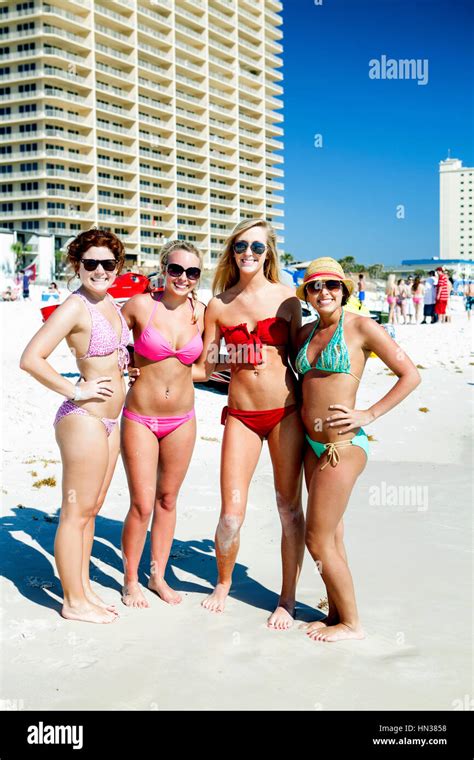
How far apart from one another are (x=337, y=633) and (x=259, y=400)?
53.9 inches

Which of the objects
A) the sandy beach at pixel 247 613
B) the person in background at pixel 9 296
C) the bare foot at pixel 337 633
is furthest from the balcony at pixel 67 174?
the bare foot at pixel 337 633

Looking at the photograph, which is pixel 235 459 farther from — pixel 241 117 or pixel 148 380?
pixel 241 117

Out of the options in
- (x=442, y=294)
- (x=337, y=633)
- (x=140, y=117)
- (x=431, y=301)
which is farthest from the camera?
(x=140, y=117)

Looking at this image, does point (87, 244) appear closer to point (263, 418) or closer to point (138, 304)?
point (138, 304)

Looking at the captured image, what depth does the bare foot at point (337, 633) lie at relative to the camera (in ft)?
12.7

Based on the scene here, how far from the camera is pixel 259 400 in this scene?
412 cm

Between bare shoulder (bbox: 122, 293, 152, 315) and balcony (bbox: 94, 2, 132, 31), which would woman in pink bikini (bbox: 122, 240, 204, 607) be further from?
balcony (bbox: 94, 2, 132, 31)

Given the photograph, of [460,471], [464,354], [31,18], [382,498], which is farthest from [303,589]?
[31,18]

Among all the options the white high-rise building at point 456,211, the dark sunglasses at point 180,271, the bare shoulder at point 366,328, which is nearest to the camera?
the bare shoulder at point 366,328

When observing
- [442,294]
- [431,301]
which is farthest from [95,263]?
[431,301]

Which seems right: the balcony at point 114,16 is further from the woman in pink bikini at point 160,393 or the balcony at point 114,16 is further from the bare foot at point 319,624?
the bare foot at point 319,624

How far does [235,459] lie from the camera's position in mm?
4156

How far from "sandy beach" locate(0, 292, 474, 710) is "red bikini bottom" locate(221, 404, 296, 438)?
3.72ft

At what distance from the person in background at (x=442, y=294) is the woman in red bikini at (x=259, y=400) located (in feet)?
60.0
